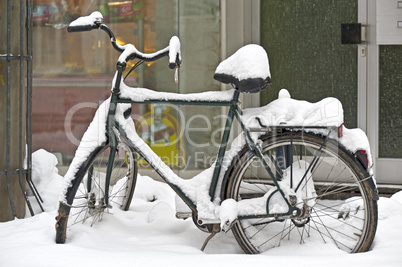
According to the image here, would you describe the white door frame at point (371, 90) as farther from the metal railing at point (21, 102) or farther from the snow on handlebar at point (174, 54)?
the metal railing at point (21, 102)

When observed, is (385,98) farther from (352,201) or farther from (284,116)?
(284,116)

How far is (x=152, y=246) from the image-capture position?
12.4ft

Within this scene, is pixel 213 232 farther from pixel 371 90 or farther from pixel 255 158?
pixel 371 90

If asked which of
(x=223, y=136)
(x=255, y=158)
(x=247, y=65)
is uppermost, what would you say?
(x=247, y=65)

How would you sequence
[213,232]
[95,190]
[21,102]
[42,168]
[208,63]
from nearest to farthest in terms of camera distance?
[213,232], [95,190], [21,102], [42,168], [208,63]

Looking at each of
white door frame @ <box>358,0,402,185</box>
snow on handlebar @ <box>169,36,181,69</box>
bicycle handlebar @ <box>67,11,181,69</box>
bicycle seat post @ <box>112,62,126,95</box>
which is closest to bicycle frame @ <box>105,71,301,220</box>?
bicycle seat post @ <box>112,62,126,95</box>

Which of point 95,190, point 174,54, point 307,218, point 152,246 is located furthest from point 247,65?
point 95,190

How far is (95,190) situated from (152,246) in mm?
614

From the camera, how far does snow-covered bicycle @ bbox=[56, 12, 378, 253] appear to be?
355 cm

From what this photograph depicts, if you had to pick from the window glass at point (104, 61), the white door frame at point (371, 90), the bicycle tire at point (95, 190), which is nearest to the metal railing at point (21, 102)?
the bicycle tire at point (95, 190)

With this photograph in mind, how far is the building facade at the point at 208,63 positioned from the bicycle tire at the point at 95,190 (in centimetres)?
137

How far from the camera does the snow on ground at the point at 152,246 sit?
337 centimetres

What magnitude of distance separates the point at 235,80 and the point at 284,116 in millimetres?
361

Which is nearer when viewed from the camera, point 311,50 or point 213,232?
point 213,232
